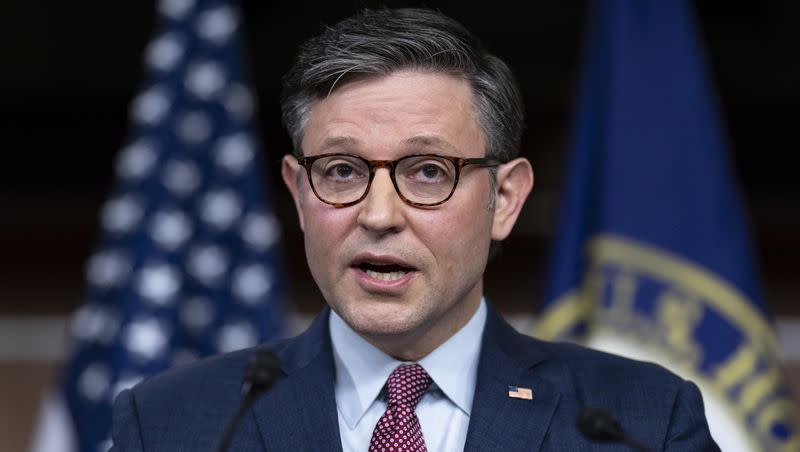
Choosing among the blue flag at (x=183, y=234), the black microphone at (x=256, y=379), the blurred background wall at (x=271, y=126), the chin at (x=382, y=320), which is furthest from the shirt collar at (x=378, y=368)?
the blurred background wall at (x=271, y=126)

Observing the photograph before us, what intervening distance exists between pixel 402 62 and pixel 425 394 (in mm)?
522

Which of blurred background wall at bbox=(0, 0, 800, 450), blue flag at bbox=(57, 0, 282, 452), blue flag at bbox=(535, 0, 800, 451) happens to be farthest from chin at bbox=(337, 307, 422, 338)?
blurred background wall at bbox=(0, 0, 800, 450)

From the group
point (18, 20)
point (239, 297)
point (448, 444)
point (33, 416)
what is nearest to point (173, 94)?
point (239, 297)

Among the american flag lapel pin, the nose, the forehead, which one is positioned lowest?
the american flag lapel pin

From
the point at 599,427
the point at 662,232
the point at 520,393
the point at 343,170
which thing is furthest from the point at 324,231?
the point at 662,232

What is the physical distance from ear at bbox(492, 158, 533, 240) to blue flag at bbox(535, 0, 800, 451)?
114cm

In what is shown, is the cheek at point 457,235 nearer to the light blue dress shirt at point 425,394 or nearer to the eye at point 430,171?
the eye at point 430,171

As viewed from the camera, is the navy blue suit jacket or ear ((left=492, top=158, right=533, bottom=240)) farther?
ear ((left=492, top=158, right=533, bottom=240))

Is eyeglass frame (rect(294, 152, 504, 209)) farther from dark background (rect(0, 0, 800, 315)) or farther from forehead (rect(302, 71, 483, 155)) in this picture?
dark background (rect(0, 0, 800, 315))

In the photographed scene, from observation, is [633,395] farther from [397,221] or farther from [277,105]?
[277,105]

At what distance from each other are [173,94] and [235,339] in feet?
2.51

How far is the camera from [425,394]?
1.70 meters

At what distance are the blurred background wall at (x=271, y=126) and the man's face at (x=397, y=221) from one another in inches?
140

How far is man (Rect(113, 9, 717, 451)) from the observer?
62.9 inches
